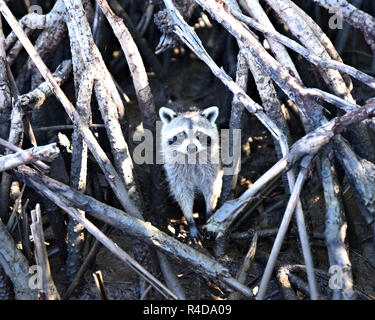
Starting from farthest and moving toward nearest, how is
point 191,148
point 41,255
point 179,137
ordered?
1. point 179,137
2. point 191,148
3. point 41,255

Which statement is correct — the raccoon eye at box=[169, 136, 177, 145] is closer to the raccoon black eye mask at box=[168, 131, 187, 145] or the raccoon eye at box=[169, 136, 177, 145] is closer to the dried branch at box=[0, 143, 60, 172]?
the raccoon black eye mask at box=[168, 131, 187, 145]

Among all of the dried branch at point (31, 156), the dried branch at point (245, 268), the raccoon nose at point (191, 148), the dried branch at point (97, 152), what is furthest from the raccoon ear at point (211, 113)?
the dried branch at point (31, 156)

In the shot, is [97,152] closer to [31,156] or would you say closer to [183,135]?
[31,156]

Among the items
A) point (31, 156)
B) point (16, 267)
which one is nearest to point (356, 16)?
point (31, 156)

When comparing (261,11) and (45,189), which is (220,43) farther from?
(45,189)

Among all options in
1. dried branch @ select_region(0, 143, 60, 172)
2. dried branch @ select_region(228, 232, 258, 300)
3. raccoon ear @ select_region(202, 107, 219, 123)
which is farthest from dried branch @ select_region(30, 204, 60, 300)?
raccoon ear @ select_region(202, 107, 219, 123)

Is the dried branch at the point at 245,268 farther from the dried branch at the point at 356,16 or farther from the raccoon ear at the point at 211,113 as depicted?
the dried branch at the point at 356,16
